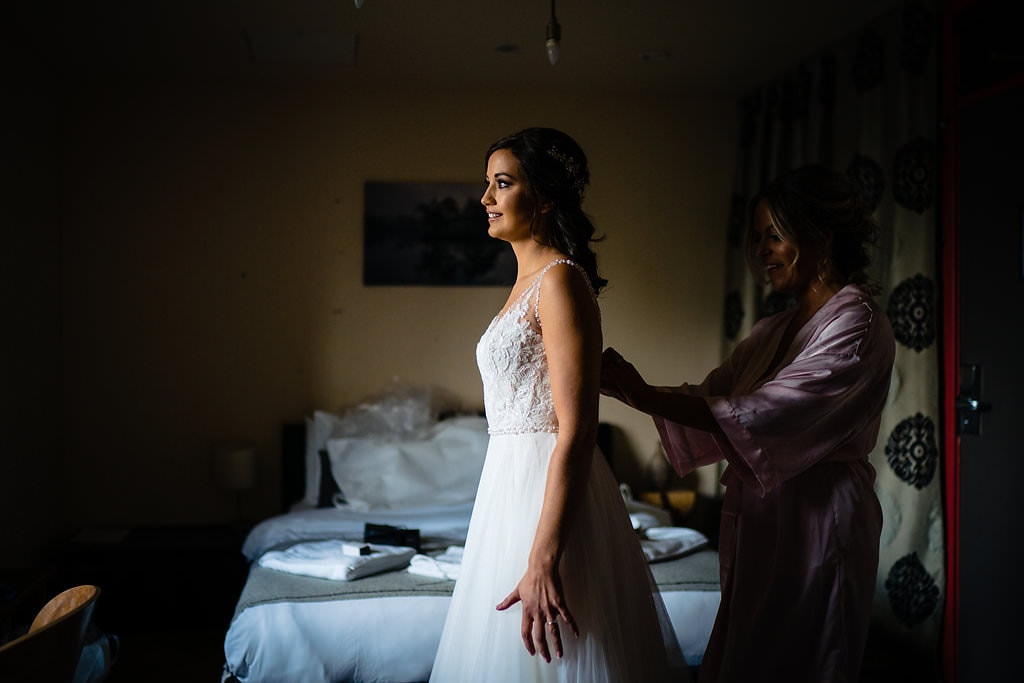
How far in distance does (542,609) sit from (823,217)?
3.59 ft

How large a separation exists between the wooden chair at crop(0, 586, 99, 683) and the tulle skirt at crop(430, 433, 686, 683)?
27.5 inches

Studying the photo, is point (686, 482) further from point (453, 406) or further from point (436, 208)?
point (436, 208)

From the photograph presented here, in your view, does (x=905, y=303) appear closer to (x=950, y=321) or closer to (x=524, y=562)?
(x=950, y=321)

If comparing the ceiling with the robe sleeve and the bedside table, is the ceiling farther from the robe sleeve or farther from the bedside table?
the bedside table

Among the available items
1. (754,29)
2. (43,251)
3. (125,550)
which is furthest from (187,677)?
(754,29)

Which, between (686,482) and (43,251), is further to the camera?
(686,482)

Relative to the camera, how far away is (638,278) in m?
4.66

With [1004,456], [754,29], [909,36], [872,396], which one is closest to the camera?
[872,396]

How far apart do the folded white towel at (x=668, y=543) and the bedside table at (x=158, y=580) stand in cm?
185

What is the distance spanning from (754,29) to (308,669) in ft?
9.83

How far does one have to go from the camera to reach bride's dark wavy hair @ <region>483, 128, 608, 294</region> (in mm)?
1641

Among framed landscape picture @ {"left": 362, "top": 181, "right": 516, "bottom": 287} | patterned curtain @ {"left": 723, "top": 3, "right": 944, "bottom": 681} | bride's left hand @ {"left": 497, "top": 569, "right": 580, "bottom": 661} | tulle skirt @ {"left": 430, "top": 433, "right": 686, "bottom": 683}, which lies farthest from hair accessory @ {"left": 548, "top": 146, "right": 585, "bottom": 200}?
framed landscape picture @ {"left": 362, "top": 181, "right": 516, "bottom": 287}

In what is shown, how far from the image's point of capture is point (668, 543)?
3.17 metres

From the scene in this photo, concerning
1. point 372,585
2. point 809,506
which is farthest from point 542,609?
point 372,585
